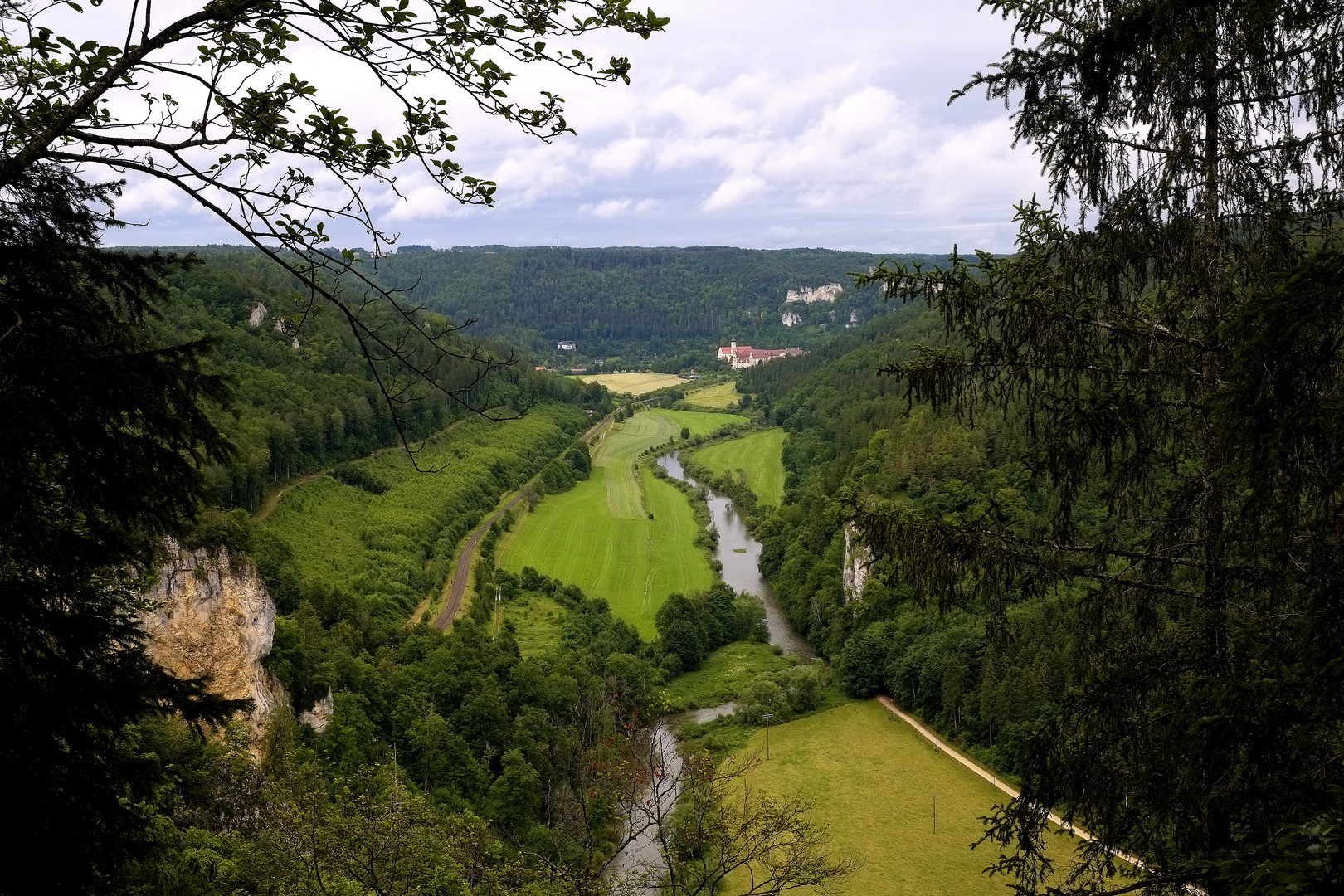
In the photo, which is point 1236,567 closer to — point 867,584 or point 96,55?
point 96,55

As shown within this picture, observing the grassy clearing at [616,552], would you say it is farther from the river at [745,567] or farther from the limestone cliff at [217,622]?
the limestone cliff at [217,622]

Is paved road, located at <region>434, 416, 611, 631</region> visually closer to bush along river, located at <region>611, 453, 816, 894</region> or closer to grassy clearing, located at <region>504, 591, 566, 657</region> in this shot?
grassy clearing, located at <region>504, 591, 566, 657</region>

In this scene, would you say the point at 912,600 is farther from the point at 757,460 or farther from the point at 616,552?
the point at 757,460

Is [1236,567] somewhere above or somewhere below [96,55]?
below

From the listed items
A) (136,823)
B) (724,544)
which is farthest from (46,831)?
(724,544)

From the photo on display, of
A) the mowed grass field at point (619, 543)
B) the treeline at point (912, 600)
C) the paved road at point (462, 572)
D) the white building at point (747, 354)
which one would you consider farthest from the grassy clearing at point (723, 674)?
the white building at point (747, 354)

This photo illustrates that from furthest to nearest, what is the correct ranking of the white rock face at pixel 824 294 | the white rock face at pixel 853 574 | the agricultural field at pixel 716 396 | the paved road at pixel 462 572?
1. the white rock face at pixel 824 294
2. the agricultural field at pixel 716 396
3. the white rock face at pixel 853 574
4. the paved road at pixel 462 572

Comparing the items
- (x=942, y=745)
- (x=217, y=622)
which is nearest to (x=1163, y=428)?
(x=217, y=622)
